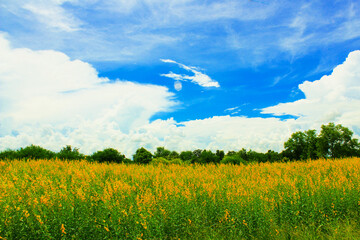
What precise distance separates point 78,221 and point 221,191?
13.8ft

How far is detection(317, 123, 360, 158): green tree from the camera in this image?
39728 mm

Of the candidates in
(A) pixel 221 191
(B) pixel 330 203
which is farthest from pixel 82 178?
(B) pixel 330 203

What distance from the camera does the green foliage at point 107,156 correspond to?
659 inches

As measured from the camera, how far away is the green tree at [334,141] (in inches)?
1564

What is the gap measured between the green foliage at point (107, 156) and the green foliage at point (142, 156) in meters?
2.07

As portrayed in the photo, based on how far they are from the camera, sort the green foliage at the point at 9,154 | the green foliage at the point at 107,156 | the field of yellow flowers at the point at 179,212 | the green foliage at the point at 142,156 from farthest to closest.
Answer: the green foliage at the point at 142,156 < the green foliage at the point at 107,156 < the green foliage at the point at 9,154 < the field of yellow flowers at the point at 179,212

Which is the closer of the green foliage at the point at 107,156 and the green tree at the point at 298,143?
the green foliage at the point at 107,156

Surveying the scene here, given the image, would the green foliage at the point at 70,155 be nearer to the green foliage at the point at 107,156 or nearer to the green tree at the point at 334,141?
the green foliage at the point at 107,156

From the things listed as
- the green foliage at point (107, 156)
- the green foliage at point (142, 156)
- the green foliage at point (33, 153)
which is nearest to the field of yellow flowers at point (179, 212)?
the green foliage at point (33, 153)

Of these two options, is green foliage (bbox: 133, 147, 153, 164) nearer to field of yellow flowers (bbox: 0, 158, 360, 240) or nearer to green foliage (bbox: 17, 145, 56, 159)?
green foliage (bbox: 17, 145, 56, 159)

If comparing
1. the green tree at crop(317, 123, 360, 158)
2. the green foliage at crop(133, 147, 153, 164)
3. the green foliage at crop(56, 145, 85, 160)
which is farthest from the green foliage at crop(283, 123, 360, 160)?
the green foliage at crop(56, 145, 85, 160)

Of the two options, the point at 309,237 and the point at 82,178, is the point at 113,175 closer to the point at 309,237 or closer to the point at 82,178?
the point at 82,178

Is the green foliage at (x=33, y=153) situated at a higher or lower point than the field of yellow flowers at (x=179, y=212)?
higher

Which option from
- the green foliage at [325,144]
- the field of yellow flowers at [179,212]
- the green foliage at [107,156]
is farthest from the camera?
the green foliage at [325,144]
